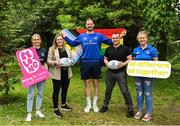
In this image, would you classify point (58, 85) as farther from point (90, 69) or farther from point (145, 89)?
point (145, 89)

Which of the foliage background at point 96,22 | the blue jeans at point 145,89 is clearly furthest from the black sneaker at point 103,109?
the blue jeans at point 145,89

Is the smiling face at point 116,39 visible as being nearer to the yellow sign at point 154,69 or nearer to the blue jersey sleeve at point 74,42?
the yellow sign at point 154,69

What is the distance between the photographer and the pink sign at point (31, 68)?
27.3 feet

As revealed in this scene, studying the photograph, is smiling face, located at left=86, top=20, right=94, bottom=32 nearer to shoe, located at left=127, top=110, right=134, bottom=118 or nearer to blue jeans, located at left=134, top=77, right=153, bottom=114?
blue jeans, located at left=134, top=77, right=153, bottom=114

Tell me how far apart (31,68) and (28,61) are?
0.16m

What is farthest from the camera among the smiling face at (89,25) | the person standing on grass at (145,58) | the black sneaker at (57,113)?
the smiling face at (89,25)

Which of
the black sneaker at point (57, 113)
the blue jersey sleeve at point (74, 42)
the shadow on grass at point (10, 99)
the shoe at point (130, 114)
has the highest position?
the blue jersey sleeve at point (74, 42)

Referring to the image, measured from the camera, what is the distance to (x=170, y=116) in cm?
900

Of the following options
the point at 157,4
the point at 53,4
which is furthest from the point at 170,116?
the point at 53,4

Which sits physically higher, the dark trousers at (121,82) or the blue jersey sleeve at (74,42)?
the blue jersey sleeve at (74,42)

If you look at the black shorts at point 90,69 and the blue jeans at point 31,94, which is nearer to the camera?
the blue jeans at point 31,94

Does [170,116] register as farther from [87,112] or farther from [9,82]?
[9,82]

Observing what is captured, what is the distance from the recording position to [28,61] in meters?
8.41

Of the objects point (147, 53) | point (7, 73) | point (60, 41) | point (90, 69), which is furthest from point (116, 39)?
point (7, 73)
